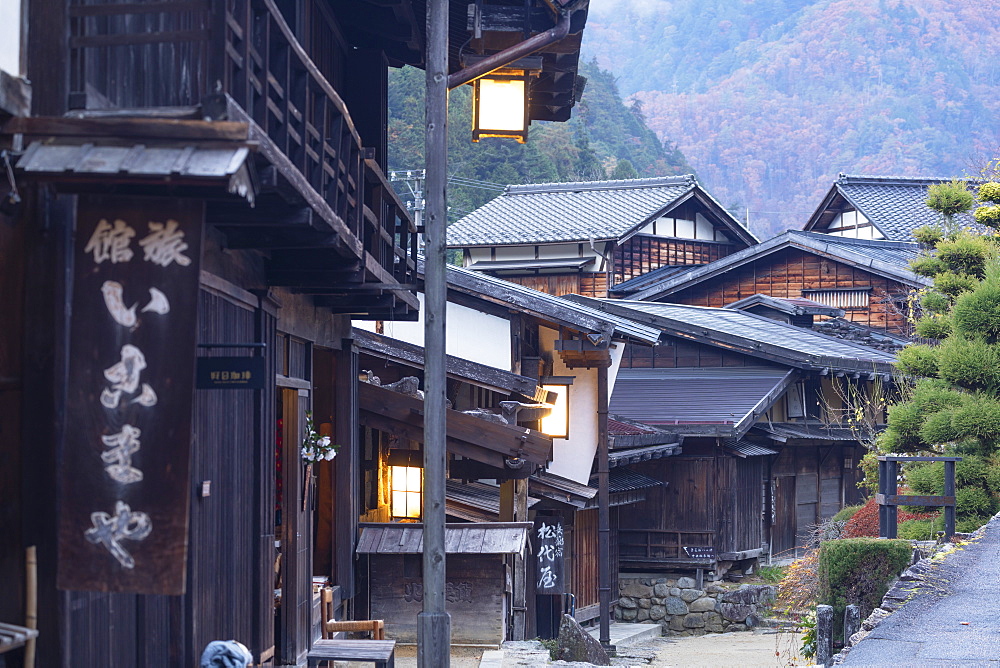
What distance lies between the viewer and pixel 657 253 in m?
44.1

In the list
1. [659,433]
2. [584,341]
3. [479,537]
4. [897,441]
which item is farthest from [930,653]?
[659,433]

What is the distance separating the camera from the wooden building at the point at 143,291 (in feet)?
18.1

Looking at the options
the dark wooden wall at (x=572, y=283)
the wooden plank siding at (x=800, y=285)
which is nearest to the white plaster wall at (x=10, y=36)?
the wooden plank siding at (x=800, y=285)

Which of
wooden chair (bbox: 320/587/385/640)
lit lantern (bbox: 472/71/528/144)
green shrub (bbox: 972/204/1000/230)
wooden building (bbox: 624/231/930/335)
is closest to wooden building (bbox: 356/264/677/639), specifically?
wooden chair (bbox: 320/587/385/640)

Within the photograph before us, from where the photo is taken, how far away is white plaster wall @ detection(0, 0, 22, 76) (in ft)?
18.9

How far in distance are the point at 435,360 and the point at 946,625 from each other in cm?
455

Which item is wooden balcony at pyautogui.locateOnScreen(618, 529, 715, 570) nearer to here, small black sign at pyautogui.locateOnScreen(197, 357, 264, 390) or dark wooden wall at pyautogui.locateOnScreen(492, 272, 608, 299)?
dark wooden wall at pyautogui.locateOnScreen(492, 272, 608, 299)

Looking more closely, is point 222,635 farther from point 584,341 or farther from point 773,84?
point 773,84

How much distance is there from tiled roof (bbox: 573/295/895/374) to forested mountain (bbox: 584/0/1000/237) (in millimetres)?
72605

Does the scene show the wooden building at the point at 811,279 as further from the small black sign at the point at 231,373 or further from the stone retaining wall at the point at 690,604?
the small black sign at the point at 231,373

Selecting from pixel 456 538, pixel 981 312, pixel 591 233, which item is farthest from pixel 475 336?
pixel 591 233

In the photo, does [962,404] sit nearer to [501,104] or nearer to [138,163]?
[501,104]

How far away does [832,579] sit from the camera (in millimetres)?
11836

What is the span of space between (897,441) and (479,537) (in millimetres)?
6597
